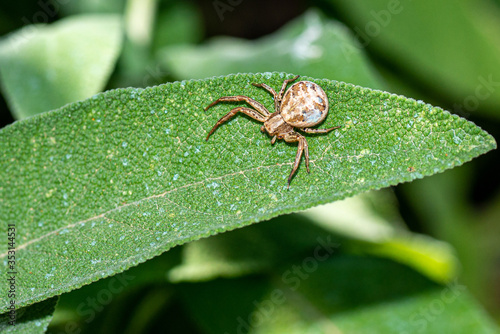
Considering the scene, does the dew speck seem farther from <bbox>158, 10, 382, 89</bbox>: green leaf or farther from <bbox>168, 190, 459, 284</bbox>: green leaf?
<bbox>158, 10, 382, 89</bbox>: green leaf

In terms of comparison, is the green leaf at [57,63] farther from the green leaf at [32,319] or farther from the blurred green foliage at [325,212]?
the green leaf at [32,319]

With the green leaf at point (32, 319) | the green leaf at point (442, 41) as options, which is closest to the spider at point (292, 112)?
the green leaf at point (32, 319)

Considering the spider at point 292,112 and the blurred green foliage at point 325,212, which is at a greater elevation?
the spider at point 292,112


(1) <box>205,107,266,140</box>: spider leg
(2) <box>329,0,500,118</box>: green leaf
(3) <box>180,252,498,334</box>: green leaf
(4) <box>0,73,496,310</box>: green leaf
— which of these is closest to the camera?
(4) <box>0,73,496,310</box>: green leaf

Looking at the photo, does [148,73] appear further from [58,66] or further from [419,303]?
[419,303]

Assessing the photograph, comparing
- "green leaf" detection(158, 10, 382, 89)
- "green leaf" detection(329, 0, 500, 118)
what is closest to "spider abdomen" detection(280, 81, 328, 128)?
"green leaf" detection(158, 10, 382, 89)

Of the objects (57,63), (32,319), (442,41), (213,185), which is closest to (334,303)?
(213,185)

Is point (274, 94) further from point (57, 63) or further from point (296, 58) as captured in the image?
point (57, 63)
